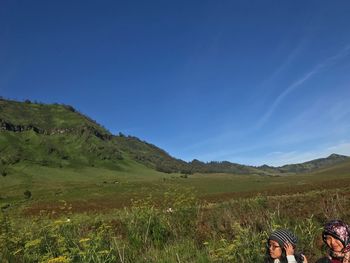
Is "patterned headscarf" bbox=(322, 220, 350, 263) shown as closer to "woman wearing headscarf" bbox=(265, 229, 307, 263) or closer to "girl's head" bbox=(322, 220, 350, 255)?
"girl's head" bbox=(322, 220, 350, 255)

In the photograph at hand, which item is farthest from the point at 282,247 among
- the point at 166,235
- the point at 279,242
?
the point at 166,235

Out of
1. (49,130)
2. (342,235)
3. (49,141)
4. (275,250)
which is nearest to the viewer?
(342,235)

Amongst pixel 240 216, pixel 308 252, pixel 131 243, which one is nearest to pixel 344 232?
pixel 308 252

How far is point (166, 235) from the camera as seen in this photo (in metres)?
11.3

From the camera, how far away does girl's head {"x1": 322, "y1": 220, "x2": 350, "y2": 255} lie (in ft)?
18.2

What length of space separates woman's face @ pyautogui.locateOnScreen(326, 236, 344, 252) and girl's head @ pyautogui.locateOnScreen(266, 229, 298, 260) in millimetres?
434

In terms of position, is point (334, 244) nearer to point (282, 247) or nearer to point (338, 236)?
point (338, 236)

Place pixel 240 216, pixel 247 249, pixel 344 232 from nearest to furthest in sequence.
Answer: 1. pixel 344 232
2. pixel 247 249
3. pixel 240 216

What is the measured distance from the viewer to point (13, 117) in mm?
166250

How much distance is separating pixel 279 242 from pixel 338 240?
0.73m

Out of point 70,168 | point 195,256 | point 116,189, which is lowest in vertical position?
point 195,256

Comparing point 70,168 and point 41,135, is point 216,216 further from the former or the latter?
point 41,135

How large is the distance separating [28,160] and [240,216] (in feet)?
428

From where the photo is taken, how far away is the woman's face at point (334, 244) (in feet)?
18.3
